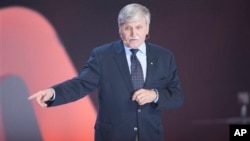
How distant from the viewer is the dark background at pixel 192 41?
2.41 m

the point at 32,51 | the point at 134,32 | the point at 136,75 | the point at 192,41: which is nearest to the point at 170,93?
the point at 136,75

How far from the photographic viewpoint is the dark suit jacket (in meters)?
1.68

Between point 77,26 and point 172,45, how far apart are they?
656 mm

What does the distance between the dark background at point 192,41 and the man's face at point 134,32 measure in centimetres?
68

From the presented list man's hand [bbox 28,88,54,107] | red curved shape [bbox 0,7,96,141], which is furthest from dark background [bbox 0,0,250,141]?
man's hand [bbox 28,88,54,107]

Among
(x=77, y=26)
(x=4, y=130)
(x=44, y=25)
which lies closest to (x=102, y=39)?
(x=77, y=26)

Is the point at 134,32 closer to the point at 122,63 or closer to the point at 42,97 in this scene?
the point at 122,63

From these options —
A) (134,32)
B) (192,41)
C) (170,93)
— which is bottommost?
(170,93)

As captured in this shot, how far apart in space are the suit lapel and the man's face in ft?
0.16

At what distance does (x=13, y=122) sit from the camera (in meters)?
2.45

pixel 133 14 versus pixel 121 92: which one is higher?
pixel 133 14

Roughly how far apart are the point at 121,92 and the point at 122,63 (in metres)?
0.14

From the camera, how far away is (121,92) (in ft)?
5.57

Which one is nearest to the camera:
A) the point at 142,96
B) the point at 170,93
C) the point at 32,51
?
the point at 142,96
